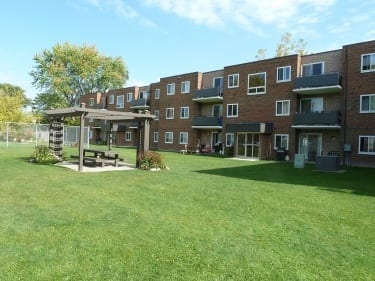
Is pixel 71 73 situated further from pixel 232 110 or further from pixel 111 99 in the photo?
pixel 232 110

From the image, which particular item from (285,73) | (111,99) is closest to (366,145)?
(285,73)

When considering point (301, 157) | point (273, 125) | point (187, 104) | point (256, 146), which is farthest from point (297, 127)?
point (187, 104)

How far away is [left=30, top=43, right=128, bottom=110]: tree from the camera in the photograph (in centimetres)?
5975

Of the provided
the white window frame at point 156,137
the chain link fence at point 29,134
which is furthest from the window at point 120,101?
the chain link fence at point 29,134

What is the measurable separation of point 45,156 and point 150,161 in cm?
565

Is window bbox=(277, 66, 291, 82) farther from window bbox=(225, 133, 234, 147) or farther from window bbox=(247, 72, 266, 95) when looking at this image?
window bbox=(225, 133, 234, 147)

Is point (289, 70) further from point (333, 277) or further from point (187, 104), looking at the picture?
point (333, 277)

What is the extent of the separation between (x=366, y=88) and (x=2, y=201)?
22.9 m

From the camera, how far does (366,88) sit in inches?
910

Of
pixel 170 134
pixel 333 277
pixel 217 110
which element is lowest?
pixel 333 277

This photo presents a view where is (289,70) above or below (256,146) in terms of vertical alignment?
above

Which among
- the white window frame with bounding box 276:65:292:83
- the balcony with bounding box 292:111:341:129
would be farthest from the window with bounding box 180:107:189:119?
the balcony with bounding box 292:111:341:129

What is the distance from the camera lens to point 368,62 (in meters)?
23.2

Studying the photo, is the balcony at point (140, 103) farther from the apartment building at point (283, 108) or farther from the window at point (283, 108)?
the window at point (283, 108)
